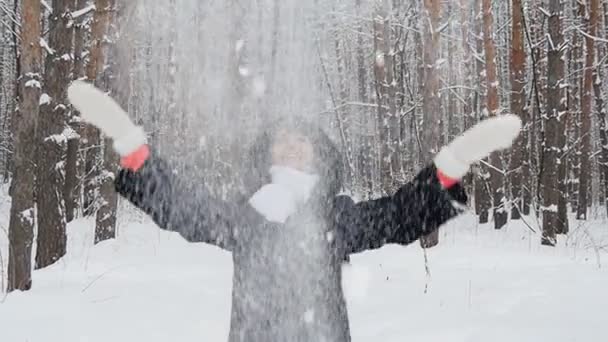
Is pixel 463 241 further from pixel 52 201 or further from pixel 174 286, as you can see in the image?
pixel 52 201

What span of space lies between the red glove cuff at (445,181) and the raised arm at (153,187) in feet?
3.03

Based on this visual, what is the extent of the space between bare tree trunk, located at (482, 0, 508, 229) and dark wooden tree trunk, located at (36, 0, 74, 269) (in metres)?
8.97

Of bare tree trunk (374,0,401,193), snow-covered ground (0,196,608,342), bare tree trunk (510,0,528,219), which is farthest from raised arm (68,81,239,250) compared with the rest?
bare tree trunk (374,0,401,193)

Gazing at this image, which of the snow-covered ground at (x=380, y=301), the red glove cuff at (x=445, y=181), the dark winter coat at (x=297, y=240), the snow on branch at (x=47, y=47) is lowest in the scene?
the snow-covered ground at (x=380, y=301)

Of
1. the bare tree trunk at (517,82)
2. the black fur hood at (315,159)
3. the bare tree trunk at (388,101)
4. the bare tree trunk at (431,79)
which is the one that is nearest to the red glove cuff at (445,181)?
the black fur hood at (315,159)

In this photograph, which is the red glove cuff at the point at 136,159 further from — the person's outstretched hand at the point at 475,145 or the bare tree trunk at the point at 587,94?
the bare tree trunk at the point at 587,94

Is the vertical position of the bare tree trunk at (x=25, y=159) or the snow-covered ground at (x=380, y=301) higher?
the bare tree trunk at (x=25, y=159)

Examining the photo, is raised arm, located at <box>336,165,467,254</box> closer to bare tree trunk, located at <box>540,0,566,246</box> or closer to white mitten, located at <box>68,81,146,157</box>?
white mitten, located at <box>68,81,146,157</box>

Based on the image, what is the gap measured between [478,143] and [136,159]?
1.33 meters

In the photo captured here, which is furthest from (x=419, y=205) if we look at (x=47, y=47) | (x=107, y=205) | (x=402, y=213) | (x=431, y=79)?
(x=107, y=205)

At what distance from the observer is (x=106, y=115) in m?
2.14

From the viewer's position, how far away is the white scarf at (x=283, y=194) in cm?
251

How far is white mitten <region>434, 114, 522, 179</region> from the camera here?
198 cm

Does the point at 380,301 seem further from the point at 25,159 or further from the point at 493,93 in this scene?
the point at 493,93
